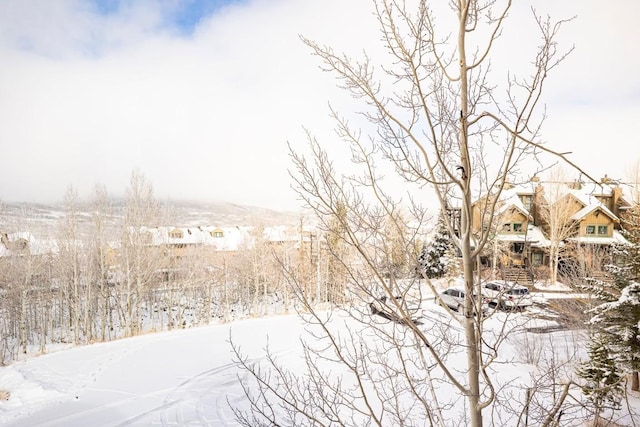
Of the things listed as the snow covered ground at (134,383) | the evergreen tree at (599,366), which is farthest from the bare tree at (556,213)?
the snow covered ground at (134,383)

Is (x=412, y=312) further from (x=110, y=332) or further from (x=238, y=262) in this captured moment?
(x=238, y=262)

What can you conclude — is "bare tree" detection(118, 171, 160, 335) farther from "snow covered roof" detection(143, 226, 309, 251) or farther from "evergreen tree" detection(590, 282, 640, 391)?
"evergreen tree" detection(590, 282, 640, 391)

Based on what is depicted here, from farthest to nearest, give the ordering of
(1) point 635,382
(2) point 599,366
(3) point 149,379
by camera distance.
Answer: (3) point 149,379 < (1) point 635,382 < (2) point 599,366

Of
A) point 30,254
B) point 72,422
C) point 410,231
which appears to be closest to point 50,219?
point 30,254

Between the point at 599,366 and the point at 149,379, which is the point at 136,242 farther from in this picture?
the point at 599,366

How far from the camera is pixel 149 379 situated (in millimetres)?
11422

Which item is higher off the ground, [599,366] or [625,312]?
[625,312]

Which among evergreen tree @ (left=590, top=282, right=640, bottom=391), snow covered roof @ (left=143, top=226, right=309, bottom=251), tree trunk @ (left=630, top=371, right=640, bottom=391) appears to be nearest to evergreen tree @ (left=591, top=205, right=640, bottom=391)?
evergreen tree @ (left=590, top=282, right=640, bottom=391)

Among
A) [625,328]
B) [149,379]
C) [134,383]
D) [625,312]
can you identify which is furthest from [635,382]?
[134,383]

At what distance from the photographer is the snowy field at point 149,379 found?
29.6 feet

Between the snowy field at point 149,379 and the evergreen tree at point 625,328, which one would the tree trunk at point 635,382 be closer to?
the evergreen tree at point 625,328

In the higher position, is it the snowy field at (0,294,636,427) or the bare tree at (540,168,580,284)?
the bare tree at (540,168,580,284)

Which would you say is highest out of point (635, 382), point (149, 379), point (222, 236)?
point (222, 236)

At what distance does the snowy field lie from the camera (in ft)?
29.6
